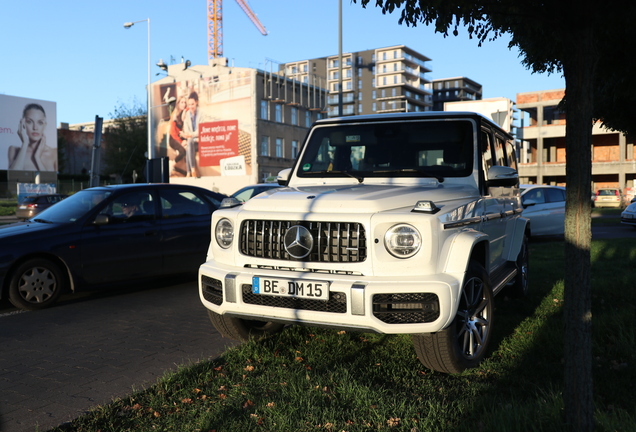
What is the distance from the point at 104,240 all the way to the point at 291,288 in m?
4.22

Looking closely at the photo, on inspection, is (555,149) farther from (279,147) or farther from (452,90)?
(452,90)

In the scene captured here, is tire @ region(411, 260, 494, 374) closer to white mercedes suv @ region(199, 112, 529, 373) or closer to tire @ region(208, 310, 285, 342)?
white mercedes suv @ region(199, 112, 529, 373)

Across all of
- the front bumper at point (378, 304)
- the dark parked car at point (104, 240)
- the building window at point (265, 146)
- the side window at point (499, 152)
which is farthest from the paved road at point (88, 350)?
the building window at point (265, 146)

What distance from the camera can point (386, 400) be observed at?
3.66m

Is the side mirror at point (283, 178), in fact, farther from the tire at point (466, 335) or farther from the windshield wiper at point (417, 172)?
the tire at point (466, 335)

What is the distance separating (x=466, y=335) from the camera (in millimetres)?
4418

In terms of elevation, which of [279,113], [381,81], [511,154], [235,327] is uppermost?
[381,81]

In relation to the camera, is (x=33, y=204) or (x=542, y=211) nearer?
(x=542, y=211)

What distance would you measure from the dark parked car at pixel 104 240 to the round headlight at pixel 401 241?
15.4 ft

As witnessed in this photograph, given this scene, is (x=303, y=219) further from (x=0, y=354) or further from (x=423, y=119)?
(x=0, y=354)

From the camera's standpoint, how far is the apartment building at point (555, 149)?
58094mm

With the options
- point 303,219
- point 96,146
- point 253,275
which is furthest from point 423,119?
point 96,146

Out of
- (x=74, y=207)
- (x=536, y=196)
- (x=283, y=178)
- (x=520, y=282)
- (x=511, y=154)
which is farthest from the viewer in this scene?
(x=536, y=196)

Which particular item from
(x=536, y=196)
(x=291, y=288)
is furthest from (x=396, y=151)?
(x=536, y=196)
